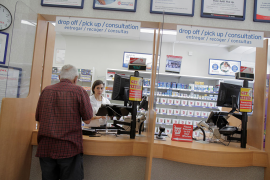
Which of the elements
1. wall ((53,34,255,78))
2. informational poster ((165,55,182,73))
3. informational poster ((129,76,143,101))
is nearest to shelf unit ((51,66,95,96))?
wall ((53,34,255,78))

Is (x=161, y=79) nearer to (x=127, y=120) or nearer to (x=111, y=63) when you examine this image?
(x=111, y=63)

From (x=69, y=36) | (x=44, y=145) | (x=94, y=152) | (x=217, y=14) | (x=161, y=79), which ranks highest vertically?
(x=69, y=36)

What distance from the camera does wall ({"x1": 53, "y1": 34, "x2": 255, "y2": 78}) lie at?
7.08 meters

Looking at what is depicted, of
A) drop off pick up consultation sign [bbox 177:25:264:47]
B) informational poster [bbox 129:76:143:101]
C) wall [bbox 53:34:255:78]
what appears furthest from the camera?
wall [bbox 53:34:255:78]

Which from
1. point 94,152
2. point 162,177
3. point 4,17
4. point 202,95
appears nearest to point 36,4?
point 4,17

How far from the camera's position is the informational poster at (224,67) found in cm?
684

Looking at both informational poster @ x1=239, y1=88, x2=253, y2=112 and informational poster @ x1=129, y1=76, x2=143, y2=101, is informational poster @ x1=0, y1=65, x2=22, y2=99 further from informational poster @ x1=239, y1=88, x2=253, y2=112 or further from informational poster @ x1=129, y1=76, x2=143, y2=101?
informational poster @ x1=239, y1=88, x2=253, y2=112

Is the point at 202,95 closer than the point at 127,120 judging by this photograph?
No

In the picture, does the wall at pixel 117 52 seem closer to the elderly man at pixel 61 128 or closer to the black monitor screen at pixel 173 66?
the black monitor screen at pixel 173 66

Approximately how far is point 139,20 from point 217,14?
1.05m

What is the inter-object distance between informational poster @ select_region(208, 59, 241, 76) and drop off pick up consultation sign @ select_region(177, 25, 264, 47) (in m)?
4.51

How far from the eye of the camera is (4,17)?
2500 millimetres

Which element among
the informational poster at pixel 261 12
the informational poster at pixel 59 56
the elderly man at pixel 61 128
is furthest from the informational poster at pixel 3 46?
the informational poster at pixel 59 56

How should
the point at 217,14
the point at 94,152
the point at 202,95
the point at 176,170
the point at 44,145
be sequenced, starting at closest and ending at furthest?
1. the point at 44,145
2. the point at 94,152
3. the point at 176,170
4. the point at 217,14
5. the point at 202,95
